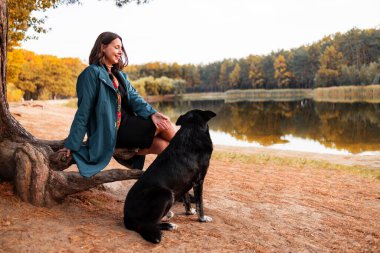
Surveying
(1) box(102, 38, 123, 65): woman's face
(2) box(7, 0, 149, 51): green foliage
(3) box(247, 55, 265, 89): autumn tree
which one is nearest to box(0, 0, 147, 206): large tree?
(1) box(102, 38, 123, 65): woman's face

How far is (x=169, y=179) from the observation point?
3.47m

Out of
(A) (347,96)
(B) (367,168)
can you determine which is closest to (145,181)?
(B) (367,168)

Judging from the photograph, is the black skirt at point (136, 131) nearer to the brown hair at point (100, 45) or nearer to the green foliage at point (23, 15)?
the brown hair at point (100, 45)

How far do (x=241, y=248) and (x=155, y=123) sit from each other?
61.4 inches

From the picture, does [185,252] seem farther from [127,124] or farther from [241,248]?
[127,124]

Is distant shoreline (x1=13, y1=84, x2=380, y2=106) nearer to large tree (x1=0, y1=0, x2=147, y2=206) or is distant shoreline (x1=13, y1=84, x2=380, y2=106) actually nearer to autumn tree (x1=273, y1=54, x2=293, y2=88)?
autumn tree (x1=273, y1=54, x2=293, y2=88)

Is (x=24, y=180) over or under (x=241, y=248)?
over

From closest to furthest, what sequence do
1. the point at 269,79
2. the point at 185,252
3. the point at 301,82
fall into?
the point at 185,252, the point at 301,82, the point at 269,79

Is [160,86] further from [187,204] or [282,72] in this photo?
[187,204]

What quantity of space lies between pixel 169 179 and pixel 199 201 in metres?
0.53

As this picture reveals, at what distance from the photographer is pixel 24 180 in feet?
12.6

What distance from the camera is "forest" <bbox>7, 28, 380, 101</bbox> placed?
2409 inches

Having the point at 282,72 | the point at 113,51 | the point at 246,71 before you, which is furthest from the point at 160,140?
the point at 246,71

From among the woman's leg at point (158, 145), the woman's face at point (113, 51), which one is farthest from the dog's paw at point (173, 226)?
the woman's face at point (113, 51)
